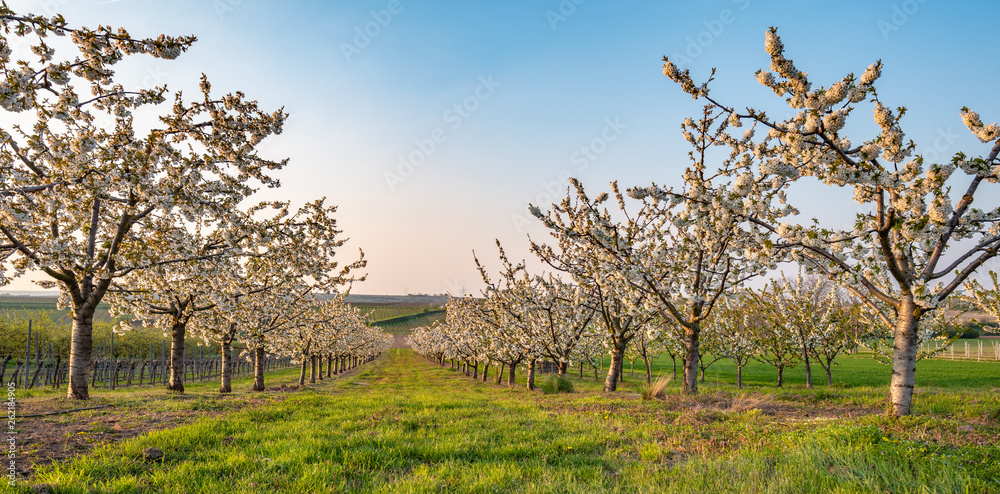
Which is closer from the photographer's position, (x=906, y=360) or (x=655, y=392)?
(x=906, y=360)

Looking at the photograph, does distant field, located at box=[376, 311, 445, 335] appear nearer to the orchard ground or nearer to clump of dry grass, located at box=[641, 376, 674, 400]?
clump of dry grass, located at box=[641, 376, 674, 400]

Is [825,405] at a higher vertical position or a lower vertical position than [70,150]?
lower

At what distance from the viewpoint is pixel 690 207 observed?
829 cm

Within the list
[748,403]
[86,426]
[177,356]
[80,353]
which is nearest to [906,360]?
[748,403]

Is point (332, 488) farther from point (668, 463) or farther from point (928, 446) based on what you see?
point (928, 446)

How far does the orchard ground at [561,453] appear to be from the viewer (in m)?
4.75

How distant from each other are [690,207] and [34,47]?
474 inches

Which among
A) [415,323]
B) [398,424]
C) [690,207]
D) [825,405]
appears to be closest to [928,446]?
[690,207]

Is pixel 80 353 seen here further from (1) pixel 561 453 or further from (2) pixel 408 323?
(2) pixel 408 323

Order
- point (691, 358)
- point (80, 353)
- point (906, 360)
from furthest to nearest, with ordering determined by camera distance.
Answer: point (691, 358) < point (80, 353) < point (906, 360)

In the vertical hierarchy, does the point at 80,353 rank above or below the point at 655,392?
above

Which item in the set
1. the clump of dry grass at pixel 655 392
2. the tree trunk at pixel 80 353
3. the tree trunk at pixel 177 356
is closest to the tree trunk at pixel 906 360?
the clump of dry grass at pixel 655 392

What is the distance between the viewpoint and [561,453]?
6.73 m

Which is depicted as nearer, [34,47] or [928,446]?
[928,446]
